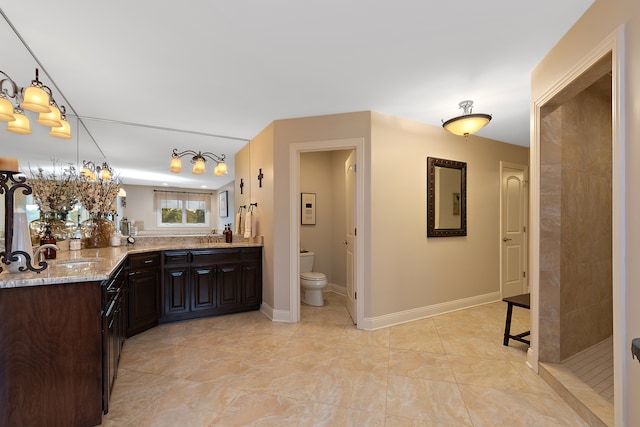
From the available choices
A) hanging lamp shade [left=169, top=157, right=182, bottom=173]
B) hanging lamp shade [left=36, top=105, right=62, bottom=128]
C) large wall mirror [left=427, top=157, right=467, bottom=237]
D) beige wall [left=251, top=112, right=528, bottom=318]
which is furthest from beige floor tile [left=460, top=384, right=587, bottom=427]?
hanging lamp shade [left=169, top=157, right=182, bottom=173]

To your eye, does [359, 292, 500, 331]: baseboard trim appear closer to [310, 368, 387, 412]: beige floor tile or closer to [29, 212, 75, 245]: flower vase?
[310, 368, 387, 412]: beige floor tile

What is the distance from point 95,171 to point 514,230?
5589 mm

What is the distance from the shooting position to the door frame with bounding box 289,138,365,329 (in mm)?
3188

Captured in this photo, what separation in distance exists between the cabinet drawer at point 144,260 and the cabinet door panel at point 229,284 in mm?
686

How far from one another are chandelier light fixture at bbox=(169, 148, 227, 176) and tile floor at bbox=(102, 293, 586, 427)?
6.10 feet

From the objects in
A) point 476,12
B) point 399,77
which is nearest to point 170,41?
point 399,77

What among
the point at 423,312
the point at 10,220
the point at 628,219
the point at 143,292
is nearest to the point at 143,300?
the point at 143,292

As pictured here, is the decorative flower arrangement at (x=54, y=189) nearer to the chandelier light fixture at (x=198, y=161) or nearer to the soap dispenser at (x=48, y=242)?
the soap dispenser at (x=48, y=242)

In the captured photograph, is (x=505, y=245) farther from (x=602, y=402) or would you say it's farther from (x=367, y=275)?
(x=602, y=402)

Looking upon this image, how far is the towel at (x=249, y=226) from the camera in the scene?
389 centimetres

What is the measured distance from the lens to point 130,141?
3.72 meters

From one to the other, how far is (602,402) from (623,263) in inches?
39.3

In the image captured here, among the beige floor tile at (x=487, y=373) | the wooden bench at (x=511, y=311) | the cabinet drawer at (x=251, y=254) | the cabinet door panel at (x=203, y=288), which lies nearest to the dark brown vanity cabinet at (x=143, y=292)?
the cabinet door panel at (x=203, y=288)

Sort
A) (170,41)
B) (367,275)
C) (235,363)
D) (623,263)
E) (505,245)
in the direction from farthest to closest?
1. (505,245)
2. (367,275)
3. (235,363)
4. (170,41)
5. (623,263)
